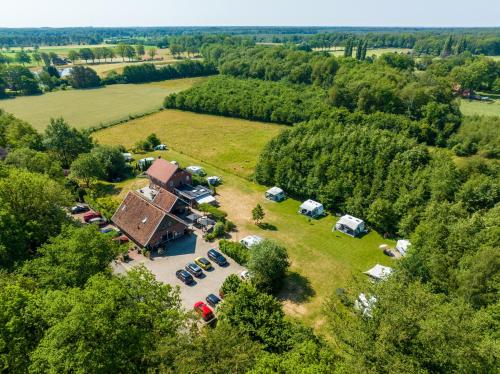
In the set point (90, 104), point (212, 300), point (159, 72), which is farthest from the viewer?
point (159, 72)

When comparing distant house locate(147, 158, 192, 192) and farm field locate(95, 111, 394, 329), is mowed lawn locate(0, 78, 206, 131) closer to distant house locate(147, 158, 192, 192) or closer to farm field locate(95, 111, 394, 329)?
farm field locate(95, 111, 394, 329)

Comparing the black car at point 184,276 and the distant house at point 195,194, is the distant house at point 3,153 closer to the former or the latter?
the distant house at point 195,194

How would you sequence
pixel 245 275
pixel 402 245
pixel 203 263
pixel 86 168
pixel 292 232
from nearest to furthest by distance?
pixel 245 275 < pixel 203 263 < pixel 402 245 < pixel 292 232 < pixel 86 168

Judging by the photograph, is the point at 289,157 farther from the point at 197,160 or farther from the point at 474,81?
the point at 474,81

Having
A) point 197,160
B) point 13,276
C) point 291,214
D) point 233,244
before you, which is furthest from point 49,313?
point 197,160

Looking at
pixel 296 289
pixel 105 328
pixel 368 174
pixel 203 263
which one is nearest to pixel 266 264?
pixel 296 289

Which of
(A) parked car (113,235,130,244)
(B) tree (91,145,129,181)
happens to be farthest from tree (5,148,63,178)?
(A) parked car (113,235,130,244)

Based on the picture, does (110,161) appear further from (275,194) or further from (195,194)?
(275,194)

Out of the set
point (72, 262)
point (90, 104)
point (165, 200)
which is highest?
point (72, 262)
